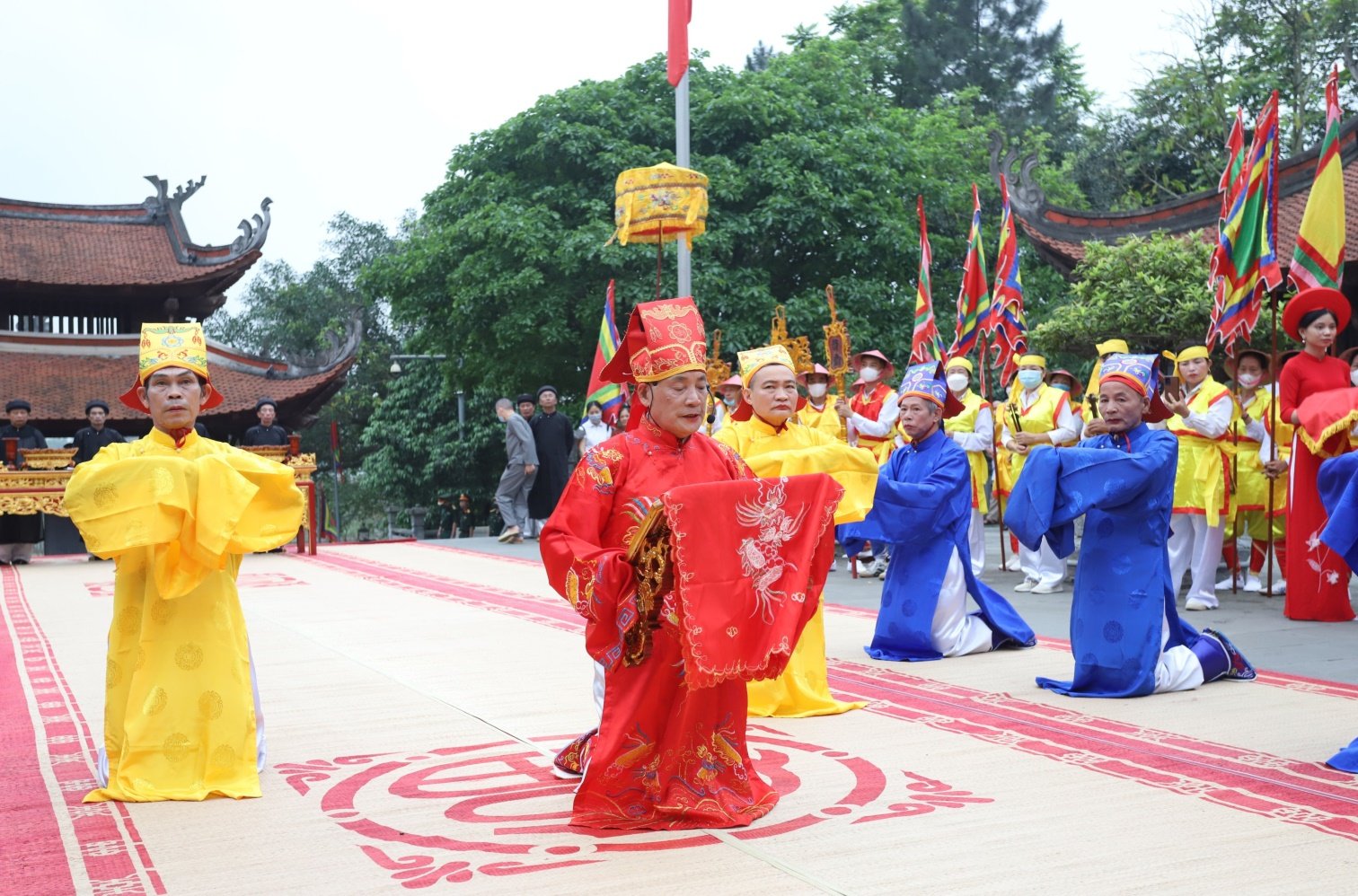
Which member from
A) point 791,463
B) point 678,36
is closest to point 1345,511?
point 791,463

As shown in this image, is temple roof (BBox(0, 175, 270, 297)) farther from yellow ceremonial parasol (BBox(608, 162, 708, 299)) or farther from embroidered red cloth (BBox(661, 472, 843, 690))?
embroidered red cloth (BBox(661, 472, 843, 690))

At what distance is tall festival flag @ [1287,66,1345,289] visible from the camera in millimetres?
8086

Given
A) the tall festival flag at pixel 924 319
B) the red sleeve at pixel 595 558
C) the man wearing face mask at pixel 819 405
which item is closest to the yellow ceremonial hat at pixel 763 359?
the red sleeve at pixel 595 558

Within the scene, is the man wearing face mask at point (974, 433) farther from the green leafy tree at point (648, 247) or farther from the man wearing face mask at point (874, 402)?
the green leafy tree at point (648, 247)

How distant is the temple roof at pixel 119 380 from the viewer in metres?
21.0

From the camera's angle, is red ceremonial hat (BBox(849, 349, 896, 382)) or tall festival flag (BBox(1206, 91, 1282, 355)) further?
red ceremonial hat (BBox(849, 349, 896, 382))

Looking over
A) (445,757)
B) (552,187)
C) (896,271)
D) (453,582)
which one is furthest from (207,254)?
(445,757)

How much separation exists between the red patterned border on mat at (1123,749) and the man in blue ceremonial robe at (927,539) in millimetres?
338

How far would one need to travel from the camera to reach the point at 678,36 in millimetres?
11766

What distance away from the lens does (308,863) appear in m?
3.57

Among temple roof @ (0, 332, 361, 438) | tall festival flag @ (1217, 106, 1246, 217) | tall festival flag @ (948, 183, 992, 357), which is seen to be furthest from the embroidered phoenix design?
temple roof @ (0, 332, 361, 438)

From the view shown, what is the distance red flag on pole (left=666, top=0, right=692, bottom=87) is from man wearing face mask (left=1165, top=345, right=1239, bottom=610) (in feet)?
16.4

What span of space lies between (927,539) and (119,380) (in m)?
18.1

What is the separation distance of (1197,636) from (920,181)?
52.6 feet
